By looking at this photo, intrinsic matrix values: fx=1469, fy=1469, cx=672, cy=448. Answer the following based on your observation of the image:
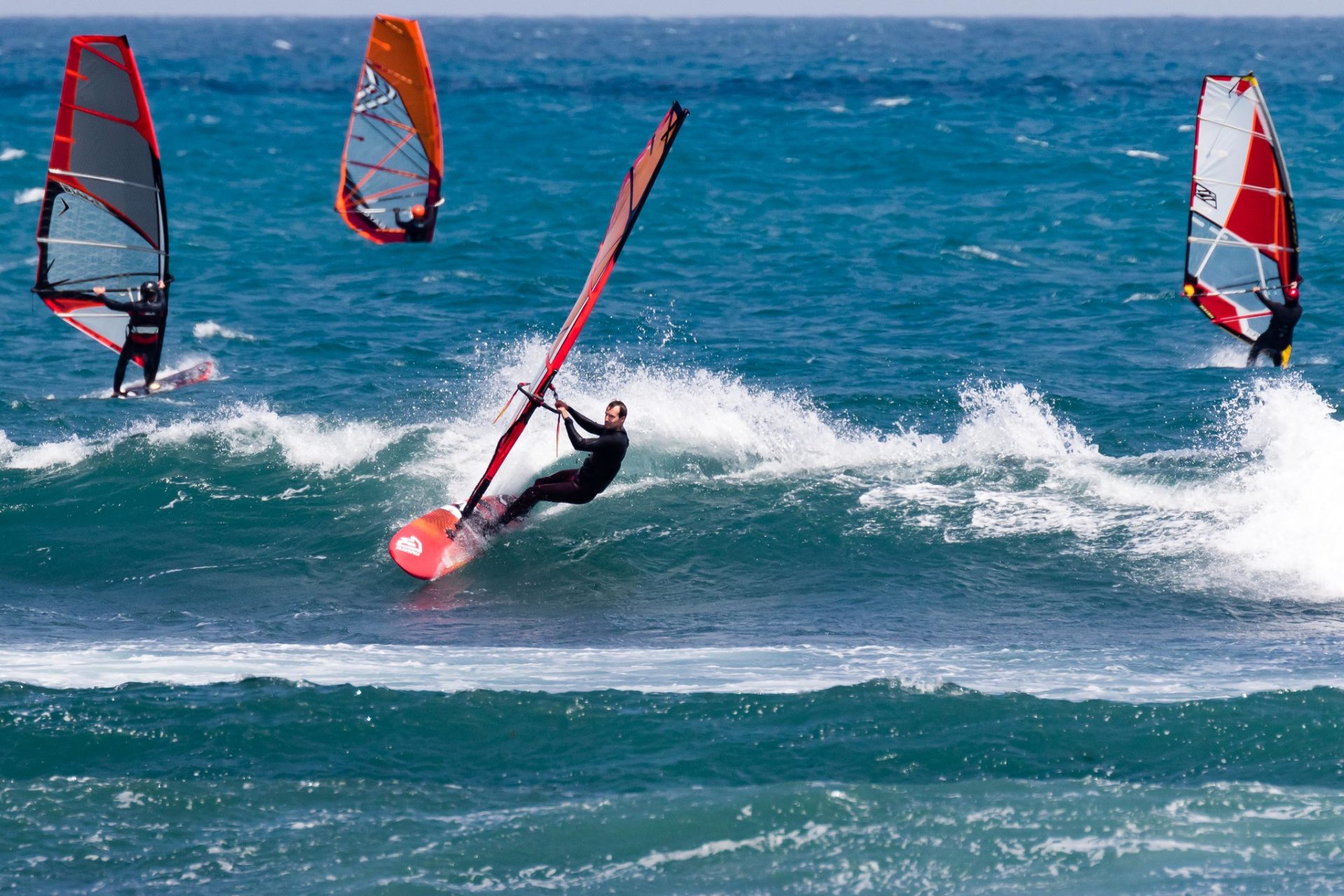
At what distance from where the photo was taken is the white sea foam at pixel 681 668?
9227mm

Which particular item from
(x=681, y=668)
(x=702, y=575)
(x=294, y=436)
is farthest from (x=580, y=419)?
(x=294, y=436)

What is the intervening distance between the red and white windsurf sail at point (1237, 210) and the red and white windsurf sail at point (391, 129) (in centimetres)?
918

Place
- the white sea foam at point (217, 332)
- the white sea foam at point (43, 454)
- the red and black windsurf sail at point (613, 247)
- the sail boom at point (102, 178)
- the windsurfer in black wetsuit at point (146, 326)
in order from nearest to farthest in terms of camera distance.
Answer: the red and black windsurf sail at point (613, 247) < the sail boom at point (102, 178) < the windsurfer in black wetsuit at point (146, 326) < the white sea foam at point (43, 454) < the white sea foam at point (217, 332)

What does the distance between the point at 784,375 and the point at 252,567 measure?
7.02 metres

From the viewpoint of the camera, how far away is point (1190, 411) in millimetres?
15398

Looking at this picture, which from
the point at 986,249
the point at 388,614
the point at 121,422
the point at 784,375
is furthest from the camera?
the point at 986,249

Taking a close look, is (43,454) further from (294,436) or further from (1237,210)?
(1237,210)

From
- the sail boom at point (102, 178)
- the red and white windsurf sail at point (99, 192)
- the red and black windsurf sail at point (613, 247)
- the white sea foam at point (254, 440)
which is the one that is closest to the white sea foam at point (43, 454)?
the white sea foam at point (254, 440)

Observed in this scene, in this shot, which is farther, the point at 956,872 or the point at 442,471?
the point at 442,471

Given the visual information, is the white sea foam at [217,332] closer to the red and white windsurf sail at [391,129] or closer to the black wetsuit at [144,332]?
the red and white windsurf sail at [391,129]

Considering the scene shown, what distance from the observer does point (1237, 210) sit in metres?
14.6

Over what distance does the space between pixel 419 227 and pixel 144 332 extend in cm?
593

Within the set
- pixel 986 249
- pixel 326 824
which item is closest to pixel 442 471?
pixel 326 824

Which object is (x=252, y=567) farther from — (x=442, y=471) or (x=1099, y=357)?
(x=1099, y=357)
